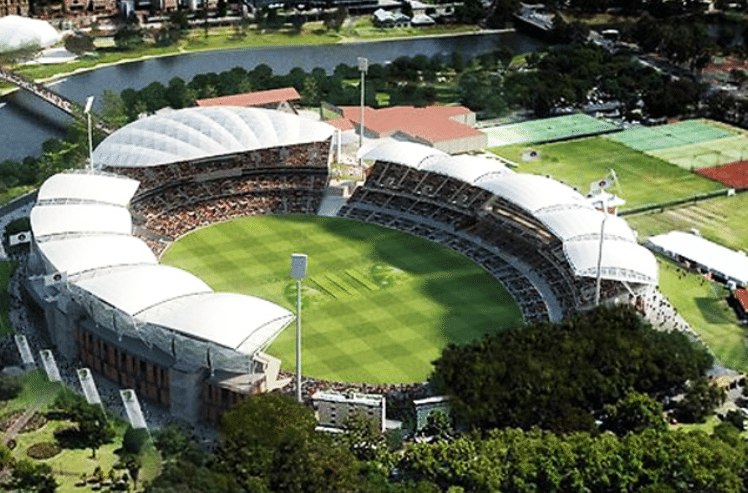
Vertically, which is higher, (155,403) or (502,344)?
(502,344)

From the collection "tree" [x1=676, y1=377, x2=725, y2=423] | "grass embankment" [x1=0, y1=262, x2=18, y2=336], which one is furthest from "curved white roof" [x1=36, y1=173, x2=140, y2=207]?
"tree" [x1=676, y1=377, x2=725, y2=423]

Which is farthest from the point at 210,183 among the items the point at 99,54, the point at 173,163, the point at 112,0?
the point at 112,0

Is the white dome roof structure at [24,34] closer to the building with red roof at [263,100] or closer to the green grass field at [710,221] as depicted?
the building with red roof at [263,100]

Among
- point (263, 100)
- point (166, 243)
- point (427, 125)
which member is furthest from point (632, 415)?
point (263, 100)

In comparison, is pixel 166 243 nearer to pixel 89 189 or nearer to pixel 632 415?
pixel 89 189

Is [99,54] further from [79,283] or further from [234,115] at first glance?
[79,283]

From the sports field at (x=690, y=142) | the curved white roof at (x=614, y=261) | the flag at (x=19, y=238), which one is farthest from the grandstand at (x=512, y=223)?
the sports field at (x=690, y=142)
